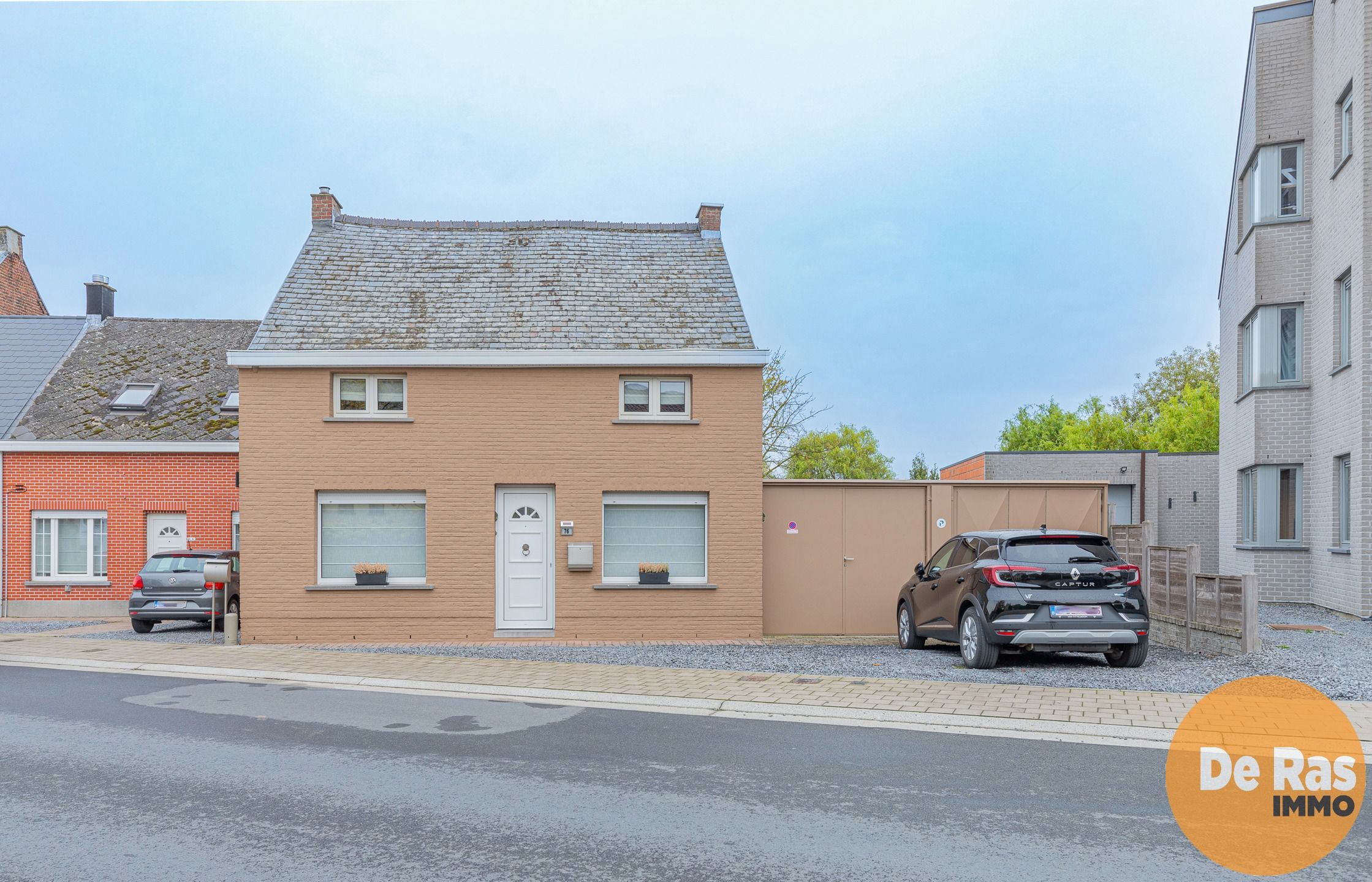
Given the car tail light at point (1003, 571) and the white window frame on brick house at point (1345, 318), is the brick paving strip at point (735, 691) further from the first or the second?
the white window frame on brick house at point (1345, 318)

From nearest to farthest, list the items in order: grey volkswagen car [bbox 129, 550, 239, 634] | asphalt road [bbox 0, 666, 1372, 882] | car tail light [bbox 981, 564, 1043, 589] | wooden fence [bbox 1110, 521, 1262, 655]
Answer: asphalt road [bbox 0, 666, 1372, 882] → car tail light [bbox 981, 564, 1043, 589] → wooden fence [bbox 1110, 521, 1262, 655] → grey volkswagen car [bbox 129, 550, 239, 634]

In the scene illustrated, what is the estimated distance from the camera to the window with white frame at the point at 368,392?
1652cm

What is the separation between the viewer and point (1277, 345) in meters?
20.1

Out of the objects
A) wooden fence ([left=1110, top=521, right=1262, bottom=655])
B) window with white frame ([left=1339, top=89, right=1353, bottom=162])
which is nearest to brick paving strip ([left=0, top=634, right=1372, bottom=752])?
wooden fence ([left=1110, top=521, right=1262, bottom=655])

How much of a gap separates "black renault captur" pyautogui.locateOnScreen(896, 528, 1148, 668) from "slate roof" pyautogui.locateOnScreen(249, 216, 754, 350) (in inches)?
240

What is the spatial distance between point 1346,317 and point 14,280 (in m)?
33.9

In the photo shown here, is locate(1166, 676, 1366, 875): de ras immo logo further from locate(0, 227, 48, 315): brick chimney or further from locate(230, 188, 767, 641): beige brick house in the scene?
locate(0, 227, 48, 315): brick chimney

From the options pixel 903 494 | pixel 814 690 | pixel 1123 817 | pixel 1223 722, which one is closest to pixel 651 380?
pixel 903 494

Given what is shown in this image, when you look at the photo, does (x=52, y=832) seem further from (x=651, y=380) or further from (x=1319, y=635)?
(x=1319, y=635)

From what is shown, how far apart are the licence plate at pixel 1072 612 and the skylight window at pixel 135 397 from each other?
70.1 ft

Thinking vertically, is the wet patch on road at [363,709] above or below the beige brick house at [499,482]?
below

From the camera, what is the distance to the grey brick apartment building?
17.0 m

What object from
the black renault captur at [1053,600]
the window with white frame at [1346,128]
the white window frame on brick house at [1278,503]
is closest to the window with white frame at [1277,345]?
the white window frame on brick house at [1278,503]

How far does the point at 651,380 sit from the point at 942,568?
18.4ft
